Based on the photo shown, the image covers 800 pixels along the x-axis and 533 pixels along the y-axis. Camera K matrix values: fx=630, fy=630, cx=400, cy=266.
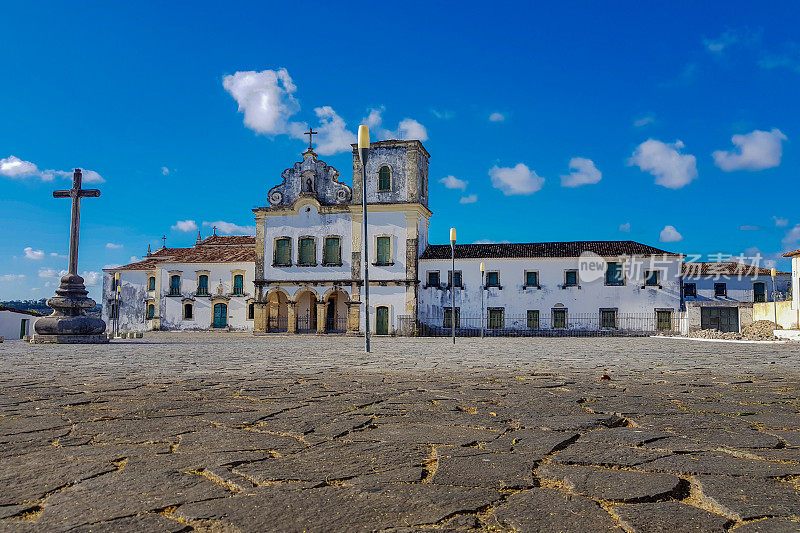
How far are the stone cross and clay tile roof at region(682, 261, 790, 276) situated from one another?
3151cm

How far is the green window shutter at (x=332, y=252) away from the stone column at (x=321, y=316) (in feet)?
7.66

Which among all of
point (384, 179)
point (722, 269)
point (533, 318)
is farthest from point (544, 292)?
point (722, 269)

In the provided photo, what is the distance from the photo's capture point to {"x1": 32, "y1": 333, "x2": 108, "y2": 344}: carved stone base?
17562 mm

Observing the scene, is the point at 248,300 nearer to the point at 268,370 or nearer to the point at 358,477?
the point at 268,370

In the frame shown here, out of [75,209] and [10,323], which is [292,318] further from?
[75,209]

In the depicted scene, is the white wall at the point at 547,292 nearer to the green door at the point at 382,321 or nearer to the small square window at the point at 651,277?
the small square window at the point at 651,277

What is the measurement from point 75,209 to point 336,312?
2015cm

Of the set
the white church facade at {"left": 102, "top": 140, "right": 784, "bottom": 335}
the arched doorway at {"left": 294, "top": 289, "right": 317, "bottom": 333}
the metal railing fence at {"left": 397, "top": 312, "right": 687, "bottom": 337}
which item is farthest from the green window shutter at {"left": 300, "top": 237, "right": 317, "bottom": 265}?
the metal railing fence at {"left": 397, "top": 312, "right": 687, "bottom": 337}

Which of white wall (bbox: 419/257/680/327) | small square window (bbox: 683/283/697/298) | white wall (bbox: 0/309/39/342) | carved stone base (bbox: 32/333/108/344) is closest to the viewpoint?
carved stone base (bbox: 32/333/108/344)

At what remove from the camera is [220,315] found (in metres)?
39.9

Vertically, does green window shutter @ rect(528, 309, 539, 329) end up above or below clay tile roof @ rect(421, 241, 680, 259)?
below

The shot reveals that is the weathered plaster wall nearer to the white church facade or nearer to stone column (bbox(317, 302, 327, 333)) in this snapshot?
the white church facade

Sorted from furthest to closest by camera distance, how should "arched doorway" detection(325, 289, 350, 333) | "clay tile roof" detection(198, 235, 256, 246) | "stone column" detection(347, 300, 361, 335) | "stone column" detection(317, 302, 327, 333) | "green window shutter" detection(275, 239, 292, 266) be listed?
1. "clay tile roof" detection(198, 235, 256, 246)
2. "arched doorway" detection(325, 289, 350, 333)
3. "green window shutter" detection(275, 239, 292, 266)
4. "stone column" detection(317, 302, 327, 333)
5. "stone column" detection(347, 300, 361, 335)

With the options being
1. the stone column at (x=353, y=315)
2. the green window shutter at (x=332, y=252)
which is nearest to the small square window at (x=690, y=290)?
the stone column at (x=353, y=315)
